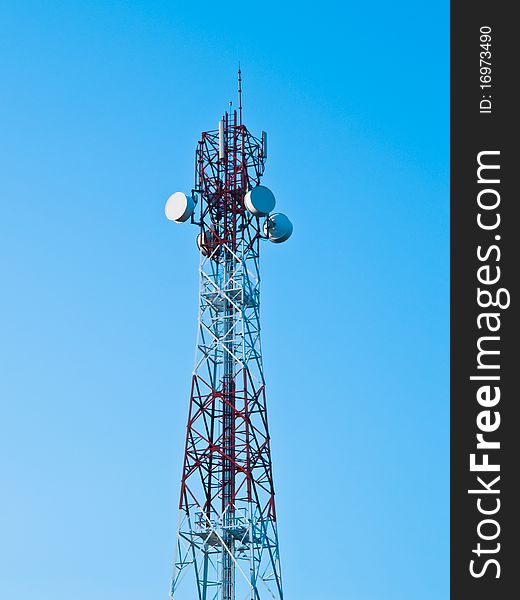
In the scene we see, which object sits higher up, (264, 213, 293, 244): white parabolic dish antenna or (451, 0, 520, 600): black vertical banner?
(264, 213, 293, 244): white parabolic dish antenna

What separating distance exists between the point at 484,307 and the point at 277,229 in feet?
101

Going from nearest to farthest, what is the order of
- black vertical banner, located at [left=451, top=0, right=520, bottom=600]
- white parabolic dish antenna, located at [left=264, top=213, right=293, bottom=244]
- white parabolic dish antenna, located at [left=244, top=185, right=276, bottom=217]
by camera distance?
black vertical banner, located at [left=451, top=0, right=520, bottom=600] → white parabolic dish antenna, located at [left=244, top=185, right=276, bottom=217] → white parabolic dish antenna, located at [left=264, top=213, right=293, bottom=244]

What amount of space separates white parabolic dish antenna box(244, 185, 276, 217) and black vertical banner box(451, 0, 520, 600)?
2747cm

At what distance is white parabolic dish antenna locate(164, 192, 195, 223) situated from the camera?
58281 mm

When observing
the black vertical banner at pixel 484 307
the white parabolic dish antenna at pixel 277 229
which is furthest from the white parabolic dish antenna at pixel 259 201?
the black vertical banner at pixel 484 307

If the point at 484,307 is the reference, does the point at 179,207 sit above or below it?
above

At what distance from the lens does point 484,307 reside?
2869cm

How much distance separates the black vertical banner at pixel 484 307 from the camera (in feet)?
90.4

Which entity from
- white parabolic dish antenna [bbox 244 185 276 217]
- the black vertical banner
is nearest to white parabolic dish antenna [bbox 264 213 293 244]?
white parabolic dish antenna [bbox 244 185 276 217]

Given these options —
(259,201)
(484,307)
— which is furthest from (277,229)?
(484,307)

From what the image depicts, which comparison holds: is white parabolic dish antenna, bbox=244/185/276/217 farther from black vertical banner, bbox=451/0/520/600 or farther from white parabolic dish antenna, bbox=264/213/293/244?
black vertical banner, bbox=451/0/520/600

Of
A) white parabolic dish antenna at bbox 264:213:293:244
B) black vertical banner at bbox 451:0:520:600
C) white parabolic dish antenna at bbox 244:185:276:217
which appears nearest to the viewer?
black vertical banner at bbox 451:0:520:600

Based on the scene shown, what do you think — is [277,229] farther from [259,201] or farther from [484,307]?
[484,307]

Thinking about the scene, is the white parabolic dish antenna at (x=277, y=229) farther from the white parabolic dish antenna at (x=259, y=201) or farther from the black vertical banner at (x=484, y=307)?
the black vertical banner at (x=484, y=307)
